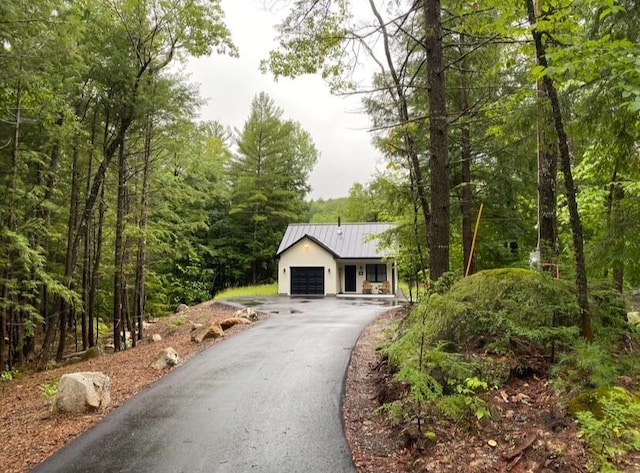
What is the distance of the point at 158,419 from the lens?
473cm

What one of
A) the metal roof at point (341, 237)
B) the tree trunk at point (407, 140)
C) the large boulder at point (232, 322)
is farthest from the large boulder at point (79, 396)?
the metal roof at point (341, 237)

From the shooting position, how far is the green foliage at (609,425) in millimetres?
2596

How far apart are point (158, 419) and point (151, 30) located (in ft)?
29.2

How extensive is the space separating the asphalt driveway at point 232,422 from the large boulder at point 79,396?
0.28 m

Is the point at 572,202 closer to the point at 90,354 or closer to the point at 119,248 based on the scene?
the point at 119,248

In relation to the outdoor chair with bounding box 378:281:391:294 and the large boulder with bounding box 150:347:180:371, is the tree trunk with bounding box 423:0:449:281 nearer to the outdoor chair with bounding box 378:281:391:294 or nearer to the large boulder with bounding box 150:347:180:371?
the large boulder with bounding box 150:347:180:371

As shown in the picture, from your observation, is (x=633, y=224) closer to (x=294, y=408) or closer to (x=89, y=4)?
(x=294, y=408)

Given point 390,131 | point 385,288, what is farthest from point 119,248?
point 385,288

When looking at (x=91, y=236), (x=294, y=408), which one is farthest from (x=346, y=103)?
(x=91, y=236)

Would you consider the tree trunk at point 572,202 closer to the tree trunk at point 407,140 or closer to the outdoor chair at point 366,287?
the tree trunk at point 407,140

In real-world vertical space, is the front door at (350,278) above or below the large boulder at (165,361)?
above

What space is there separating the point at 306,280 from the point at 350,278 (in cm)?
256

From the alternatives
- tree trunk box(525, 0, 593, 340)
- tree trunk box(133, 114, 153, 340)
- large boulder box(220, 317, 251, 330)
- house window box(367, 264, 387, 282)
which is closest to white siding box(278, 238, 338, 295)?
house window box(367, 264, 387, 282)

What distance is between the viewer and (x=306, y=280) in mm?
22844
